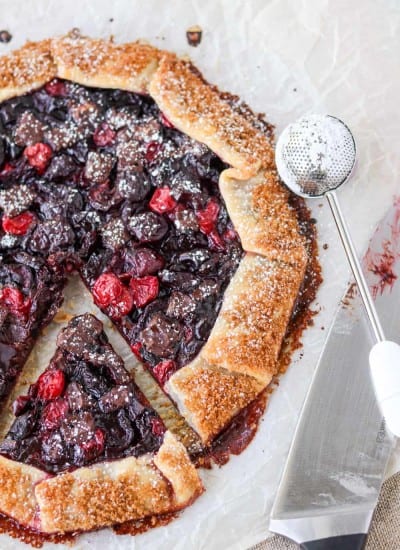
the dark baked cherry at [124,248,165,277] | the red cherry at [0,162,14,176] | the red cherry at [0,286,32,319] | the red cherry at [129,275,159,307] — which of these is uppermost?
the red cherry at [0,162,14,176]

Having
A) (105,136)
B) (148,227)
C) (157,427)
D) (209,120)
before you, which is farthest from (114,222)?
(157,427)

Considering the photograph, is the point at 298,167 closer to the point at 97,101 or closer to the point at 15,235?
the point at 97,101

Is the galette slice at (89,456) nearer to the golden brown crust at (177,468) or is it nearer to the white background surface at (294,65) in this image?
the golden brown crust at (177,468)

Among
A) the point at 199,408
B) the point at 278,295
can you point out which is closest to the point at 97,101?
the point at 278,295

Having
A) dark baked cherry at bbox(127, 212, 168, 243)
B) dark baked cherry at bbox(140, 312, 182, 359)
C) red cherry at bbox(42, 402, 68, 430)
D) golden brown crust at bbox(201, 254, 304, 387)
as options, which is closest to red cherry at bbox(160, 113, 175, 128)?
dark baked cherry at bbox(127, 212, 168, 243)

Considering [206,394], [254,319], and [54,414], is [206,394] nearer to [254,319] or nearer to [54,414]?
[254,319]

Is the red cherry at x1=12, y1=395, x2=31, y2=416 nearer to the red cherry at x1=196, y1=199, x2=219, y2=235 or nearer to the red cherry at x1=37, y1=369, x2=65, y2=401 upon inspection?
the red cherry at x1=37, y1=369, x2=65, y2=401
